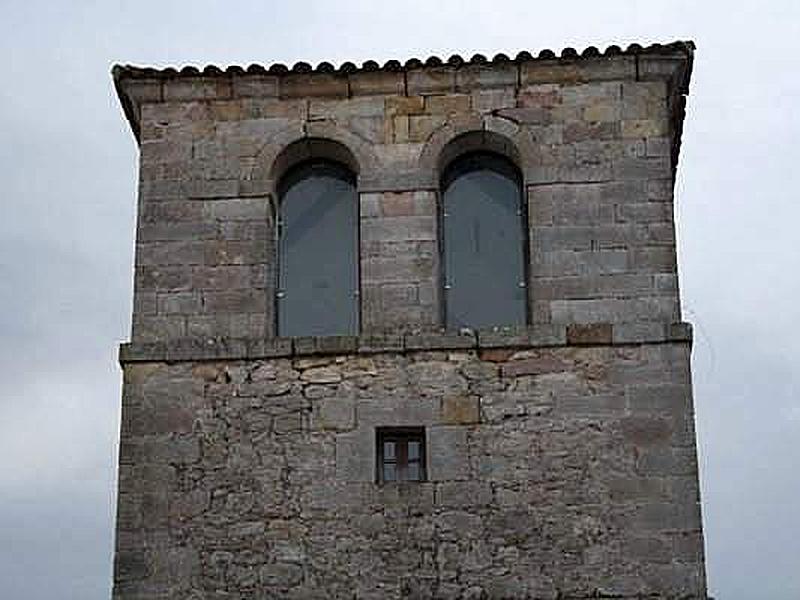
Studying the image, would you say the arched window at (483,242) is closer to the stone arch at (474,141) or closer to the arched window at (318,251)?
the stone arch at (474,141)

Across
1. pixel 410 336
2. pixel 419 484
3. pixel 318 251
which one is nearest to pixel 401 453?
pixel 419 484

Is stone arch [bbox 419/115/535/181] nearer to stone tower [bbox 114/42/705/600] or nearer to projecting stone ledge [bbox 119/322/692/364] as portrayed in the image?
stone tower [bbox 114/42/705/600]

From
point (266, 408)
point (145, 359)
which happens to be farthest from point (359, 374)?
point (145, 359)

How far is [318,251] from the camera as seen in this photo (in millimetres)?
14711

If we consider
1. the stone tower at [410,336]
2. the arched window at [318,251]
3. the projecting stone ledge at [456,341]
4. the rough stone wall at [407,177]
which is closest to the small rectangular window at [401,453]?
the stone tower at [410,336]

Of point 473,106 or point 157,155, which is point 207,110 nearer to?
point 157,155

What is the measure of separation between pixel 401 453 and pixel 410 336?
0.90m

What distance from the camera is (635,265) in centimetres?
1418

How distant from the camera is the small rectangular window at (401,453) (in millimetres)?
13664

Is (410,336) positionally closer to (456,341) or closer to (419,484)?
(456,341)

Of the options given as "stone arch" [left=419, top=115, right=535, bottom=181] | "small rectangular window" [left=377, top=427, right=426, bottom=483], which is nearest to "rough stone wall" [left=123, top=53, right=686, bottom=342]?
"stone arch" [left=419, top=115, right=535, bottom=181]

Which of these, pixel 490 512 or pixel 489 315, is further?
pixel 489 315

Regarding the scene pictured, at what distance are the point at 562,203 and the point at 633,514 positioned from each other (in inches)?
103

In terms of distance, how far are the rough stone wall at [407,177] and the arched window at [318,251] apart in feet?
0.55
